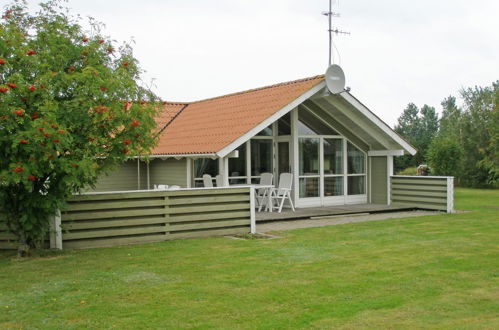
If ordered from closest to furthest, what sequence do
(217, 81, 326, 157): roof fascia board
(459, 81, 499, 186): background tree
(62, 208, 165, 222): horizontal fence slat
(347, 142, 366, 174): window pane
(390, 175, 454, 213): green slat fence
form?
(62, 208, 165, 222): horizontal fence slat → (217, 81, 326, 157): roof fascia board → (390, 175, 454, 213): green slat fence → (347, 142, 366, 174): window pane → (459, 81, 499, 186): background tree

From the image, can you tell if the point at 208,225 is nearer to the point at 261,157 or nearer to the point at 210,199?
the point at 210,199

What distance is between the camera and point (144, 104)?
9906mm

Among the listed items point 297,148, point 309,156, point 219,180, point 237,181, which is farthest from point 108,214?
point 309,156

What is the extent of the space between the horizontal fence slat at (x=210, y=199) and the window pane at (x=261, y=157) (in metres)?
4.91

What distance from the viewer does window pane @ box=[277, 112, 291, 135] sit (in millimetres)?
17016

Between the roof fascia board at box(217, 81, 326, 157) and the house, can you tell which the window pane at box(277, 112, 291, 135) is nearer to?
the house

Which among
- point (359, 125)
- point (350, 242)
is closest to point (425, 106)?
point (359, 125)

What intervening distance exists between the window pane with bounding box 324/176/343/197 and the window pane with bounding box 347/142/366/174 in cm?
58

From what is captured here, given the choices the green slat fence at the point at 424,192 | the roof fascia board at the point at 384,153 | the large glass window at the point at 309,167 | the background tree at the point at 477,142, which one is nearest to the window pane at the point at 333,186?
the large glass window at the point at 309,167

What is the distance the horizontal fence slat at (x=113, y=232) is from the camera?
10.4 metres

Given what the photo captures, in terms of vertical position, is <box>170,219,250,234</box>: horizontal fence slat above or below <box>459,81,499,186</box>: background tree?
below

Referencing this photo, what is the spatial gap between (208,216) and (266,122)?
372cm

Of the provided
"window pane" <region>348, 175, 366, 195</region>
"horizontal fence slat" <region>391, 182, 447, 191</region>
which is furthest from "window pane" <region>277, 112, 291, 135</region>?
"horizontal fence slat" <region>391, 182, 447, 191</region>

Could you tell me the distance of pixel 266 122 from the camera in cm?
1455
